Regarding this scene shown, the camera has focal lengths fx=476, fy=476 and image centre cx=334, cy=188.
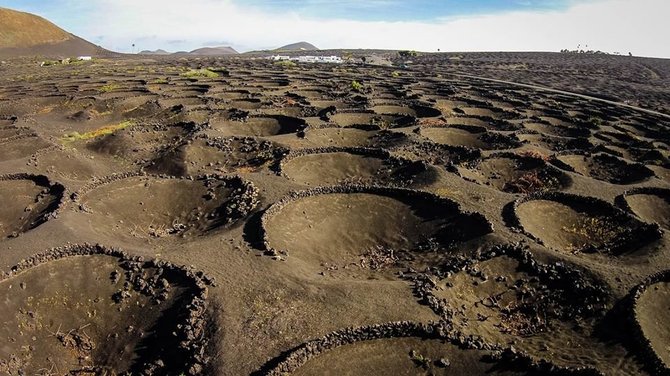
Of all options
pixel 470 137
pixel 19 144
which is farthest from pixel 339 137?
pixel 19 144

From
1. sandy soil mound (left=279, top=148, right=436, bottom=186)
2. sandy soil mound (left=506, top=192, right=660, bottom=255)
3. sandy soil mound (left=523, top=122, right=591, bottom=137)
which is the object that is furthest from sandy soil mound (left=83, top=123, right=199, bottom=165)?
sandy soil mound (left=523, top=122, right=591, bottom=137)

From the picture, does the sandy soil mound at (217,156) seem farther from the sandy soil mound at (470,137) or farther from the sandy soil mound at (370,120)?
the sandy soil mound at (470,137)

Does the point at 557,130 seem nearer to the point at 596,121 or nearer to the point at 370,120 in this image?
the point at 596,121

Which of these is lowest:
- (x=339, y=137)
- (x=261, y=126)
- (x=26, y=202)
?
(x=26, y=202)

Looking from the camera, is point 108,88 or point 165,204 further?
point 108,88

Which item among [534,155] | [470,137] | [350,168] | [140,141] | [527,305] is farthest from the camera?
[470,137]
